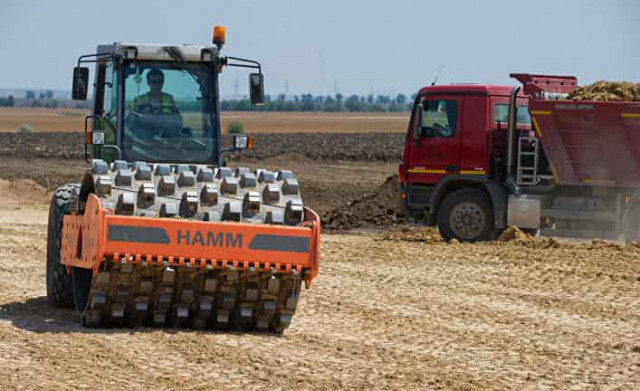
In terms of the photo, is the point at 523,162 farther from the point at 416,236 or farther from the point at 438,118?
the point at 416,236

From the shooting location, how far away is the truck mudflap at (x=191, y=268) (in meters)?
9.05

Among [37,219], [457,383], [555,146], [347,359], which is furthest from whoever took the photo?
[37,219]

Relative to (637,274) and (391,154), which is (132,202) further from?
(391,154)

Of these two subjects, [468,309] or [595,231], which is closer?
[468,309]

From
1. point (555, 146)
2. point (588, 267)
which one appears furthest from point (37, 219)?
point (588, 267)

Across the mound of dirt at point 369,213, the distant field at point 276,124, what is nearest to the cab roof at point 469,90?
the mound of dirt at point 369,213

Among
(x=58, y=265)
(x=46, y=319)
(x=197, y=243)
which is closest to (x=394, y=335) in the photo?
(x=197, y=243)

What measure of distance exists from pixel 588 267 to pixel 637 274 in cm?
80

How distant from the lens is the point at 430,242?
19656 mm

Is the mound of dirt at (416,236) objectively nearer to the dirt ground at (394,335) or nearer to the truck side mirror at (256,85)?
the dirt ground at (394,335)

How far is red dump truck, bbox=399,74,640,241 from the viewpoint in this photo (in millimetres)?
18359

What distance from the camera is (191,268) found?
9266mm

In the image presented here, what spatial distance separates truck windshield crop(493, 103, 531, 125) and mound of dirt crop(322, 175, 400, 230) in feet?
17.2

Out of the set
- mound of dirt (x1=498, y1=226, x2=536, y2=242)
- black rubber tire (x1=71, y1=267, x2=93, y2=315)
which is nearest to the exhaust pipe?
mound of dirt (x1=498, y1=226, x2=536, y2=242)
